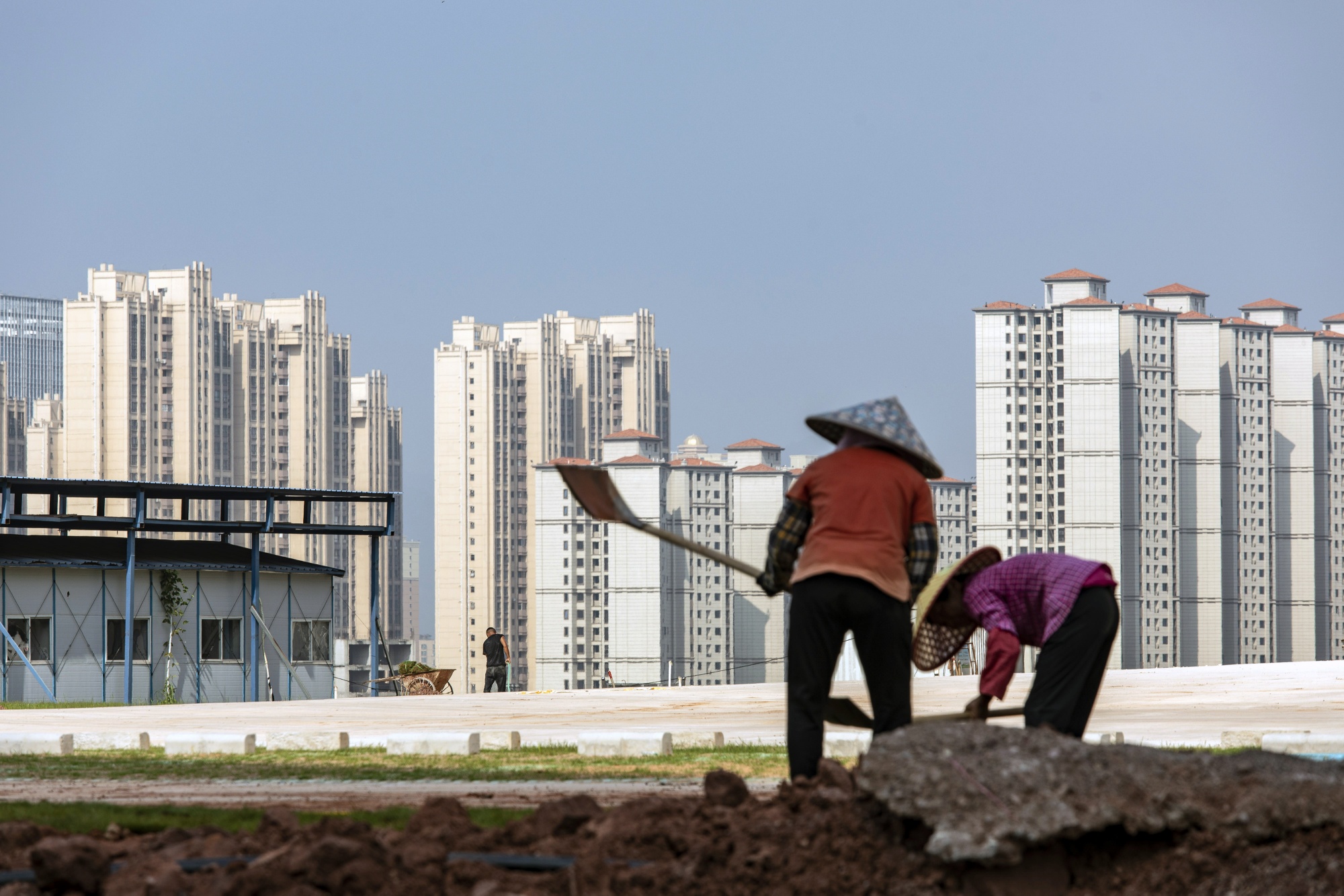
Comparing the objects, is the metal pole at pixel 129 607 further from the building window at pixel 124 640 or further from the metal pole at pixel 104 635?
the building window at pixel 124 640

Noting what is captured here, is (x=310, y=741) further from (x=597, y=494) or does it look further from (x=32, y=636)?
(x=32, y=636)

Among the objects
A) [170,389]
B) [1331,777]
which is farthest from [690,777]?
[170,389]

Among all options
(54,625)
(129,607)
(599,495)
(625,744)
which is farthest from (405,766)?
(54,625)

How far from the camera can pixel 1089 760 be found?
4.39 m

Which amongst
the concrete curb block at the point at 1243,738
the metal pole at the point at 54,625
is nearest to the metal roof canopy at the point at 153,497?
the metal pole at the point at 54,625

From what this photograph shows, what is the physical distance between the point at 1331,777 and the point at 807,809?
58.8 inches

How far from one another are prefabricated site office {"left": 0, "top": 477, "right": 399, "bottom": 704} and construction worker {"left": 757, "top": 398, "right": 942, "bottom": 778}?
22091 millimetres

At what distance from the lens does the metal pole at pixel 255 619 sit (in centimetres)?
2777

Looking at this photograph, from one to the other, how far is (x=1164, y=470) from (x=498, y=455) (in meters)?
67.0

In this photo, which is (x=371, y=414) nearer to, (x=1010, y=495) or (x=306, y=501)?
(x=1010, y=495)

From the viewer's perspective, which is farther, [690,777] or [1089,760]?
[690,777]

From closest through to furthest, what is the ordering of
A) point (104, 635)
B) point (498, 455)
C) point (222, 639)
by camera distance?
1. point (104, 635)
2. point (222, 639)
3. point (498, 455)

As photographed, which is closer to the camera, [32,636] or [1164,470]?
[32,636]

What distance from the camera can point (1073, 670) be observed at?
5.82 m
